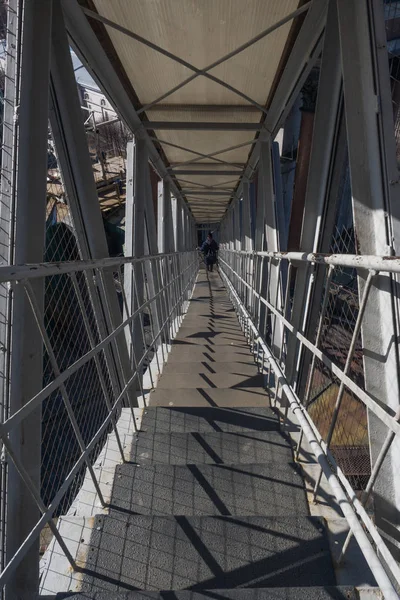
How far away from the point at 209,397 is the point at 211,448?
1.01m

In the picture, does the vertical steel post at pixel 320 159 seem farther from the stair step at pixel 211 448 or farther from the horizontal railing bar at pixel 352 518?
the horizontal railing bar at pixel 352 518

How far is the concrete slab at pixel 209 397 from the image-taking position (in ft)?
11.0

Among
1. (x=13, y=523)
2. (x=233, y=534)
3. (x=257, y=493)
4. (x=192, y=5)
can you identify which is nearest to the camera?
(x=13, y=523)

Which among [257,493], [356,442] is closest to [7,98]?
[257,493]

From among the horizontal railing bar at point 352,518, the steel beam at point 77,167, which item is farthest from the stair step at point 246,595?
the steel beam at point 77,167

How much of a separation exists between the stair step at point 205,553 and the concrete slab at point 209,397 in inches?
63.3

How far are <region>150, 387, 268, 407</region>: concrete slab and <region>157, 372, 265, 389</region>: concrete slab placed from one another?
1.01ft

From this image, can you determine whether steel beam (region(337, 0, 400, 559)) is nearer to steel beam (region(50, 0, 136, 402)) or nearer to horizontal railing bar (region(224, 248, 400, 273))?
horizontal railing bar (region(224, 248, 400, 273))

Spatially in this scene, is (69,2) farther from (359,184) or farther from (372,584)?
(372,584)

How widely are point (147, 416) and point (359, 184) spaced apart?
2.01 m

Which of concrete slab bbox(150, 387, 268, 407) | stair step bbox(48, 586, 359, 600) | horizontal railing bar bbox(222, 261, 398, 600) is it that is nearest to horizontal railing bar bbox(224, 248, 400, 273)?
horizontal railing bar bbox(222, 261, 398, 600)

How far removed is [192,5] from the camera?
254 cm

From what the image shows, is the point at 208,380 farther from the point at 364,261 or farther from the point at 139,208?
the point at 364,261

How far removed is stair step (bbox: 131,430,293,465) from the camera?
237 cm
